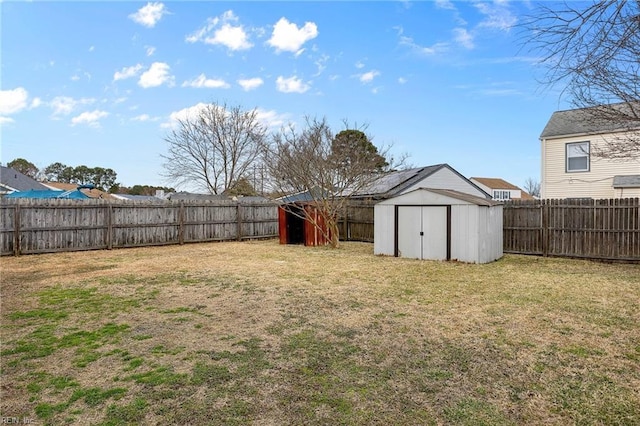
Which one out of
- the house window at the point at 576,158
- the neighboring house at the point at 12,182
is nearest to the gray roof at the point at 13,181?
the neighboring house at the point at 12,182

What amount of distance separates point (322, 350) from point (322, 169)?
28.8 feet

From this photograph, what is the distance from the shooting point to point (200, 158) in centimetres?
2492

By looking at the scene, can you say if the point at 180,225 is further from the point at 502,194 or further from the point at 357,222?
the point at 502,194

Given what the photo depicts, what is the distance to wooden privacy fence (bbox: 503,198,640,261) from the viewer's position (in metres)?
8.84

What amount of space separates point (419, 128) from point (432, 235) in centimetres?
761

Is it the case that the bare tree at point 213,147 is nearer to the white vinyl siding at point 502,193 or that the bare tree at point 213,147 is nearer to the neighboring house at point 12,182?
the neighboring house at point 12,182

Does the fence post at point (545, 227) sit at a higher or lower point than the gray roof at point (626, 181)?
lower

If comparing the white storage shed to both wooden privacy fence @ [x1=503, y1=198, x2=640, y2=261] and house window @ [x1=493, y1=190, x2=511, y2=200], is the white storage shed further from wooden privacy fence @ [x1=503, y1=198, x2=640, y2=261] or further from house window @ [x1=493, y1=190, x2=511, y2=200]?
house window @ [x1=493, y1=190, x2=511, y2=200]

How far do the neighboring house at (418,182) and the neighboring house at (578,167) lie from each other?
11.5ft

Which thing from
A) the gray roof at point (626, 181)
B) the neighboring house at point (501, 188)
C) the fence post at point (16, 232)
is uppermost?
the neighboring house at point (501, 188)

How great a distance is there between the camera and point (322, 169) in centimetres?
1179

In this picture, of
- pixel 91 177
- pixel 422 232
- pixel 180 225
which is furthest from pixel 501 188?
pixel 91 177

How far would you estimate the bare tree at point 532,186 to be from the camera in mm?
48281

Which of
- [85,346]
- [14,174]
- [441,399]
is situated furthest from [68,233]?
[14,174]
